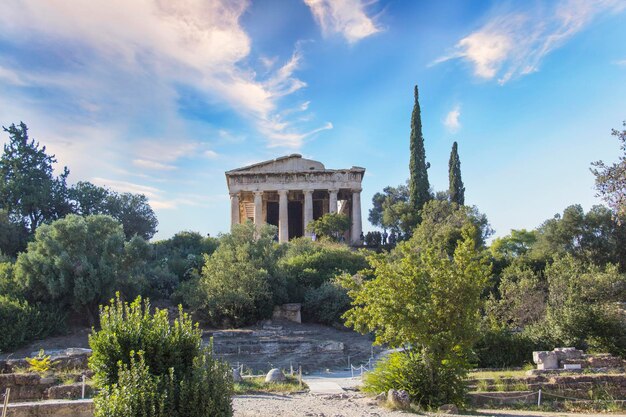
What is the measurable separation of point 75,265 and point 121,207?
27369mm

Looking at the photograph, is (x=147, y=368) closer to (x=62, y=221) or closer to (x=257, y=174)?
(x=62, y=221)

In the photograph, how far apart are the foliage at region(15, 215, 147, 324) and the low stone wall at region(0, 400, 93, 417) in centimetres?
1587

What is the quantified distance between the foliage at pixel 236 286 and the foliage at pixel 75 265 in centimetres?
389

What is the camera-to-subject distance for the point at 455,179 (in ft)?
164

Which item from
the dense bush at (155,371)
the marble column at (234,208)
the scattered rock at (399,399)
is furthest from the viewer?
the marble column at (234,208)

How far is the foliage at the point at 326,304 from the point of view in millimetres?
28281

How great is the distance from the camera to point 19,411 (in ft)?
32.7

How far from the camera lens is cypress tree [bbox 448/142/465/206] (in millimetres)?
49719

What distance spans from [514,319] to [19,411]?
2168cm

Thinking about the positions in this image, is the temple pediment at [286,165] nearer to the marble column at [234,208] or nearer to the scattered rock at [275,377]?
the marble column at [234,208]

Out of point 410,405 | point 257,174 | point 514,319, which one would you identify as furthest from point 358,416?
point 257,174

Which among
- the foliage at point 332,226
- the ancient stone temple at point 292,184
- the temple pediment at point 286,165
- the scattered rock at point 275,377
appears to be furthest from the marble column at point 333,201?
the scattered rock at point 275,377

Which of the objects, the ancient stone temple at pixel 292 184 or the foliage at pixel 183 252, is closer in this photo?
the foliage at pixel 183 252

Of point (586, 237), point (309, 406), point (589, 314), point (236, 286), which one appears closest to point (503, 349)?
point (589, 314)
